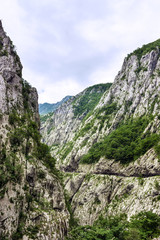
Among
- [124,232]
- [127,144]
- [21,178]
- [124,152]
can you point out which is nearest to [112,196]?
[124,152]

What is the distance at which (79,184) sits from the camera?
3150 inches

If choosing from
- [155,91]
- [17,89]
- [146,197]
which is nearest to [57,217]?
[146,197]

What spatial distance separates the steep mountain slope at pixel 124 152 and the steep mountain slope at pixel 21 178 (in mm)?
25138

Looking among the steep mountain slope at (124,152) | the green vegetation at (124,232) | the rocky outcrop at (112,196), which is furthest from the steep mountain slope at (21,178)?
the steep mountain slope at (124,152)

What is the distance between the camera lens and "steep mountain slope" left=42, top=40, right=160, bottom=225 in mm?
53594

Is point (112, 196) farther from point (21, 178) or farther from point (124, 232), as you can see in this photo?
point (21, 178)

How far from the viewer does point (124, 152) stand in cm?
6906

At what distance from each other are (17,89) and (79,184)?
54148 mm

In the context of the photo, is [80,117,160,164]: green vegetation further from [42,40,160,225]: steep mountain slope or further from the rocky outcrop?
the rocky outcrop

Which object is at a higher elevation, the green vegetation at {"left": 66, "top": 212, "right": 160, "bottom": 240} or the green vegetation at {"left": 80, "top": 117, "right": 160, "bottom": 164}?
the green vegetation at {"left": 80, "top": 117, "right": 160, "bottom": 164}

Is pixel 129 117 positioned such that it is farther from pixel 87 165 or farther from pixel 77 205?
pixel 77 205

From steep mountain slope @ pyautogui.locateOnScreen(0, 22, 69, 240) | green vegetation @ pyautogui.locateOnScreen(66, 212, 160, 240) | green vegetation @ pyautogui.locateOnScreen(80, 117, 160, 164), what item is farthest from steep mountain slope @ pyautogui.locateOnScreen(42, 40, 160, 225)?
steep mountain slope @ pyautogui.locateOnScreen(0, 22, 69, 240)

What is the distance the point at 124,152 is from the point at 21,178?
47136mm

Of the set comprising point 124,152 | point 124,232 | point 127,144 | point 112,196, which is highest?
point 127,144
